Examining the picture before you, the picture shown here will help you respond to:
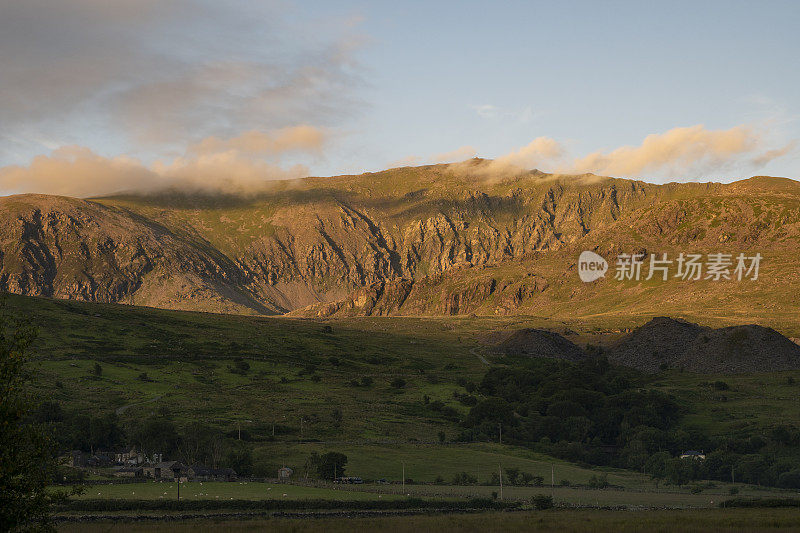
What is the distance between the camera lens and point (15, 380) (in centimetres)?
4125

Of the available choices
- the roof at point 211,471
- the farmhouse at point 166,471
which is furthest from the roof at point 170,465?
the roof at point 211,471

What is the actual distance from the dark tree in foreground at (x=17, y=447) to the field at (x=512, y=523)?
29604mm

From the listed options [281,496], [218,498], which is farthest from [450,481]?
[218,498]

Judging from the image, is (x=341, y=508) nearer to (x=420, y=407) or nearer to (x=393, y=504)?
(x=393, y=504)

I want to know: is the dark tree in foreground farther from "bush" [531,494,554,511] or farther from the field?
"bush" [531,494,554,511]

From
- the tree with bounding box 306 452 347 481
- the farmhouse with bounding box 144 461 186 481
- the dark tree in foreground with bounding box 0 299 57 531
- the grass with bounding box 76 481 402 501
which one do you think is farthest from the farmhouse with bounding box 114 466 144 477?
the dark tree in foreground with bounding box 0 299 57 531

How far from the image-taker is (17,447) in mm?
40656

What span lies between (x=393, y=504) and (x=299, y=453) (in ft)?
162

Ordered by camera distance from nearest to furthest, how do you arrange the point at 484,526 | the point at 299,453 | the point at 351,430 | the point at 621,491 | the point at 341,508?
the point at 484,526 < the point at 341,508 < the point at 621,491 < the point at 299,453 < the point at 351,430

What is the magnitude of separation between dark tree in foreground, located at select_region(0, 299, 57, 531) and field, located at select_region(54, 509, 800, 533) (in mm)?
29604

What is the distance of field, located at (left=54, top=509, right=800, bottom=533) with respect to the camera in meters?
70.4

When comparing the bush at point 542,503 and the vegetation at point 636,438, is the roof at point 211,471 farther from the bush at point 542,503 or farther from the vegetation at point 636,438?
the vegetation at point 636,438

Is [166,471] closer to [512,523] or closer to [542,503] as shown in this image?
[542,503]

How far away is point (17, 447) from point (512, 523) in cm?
4827
